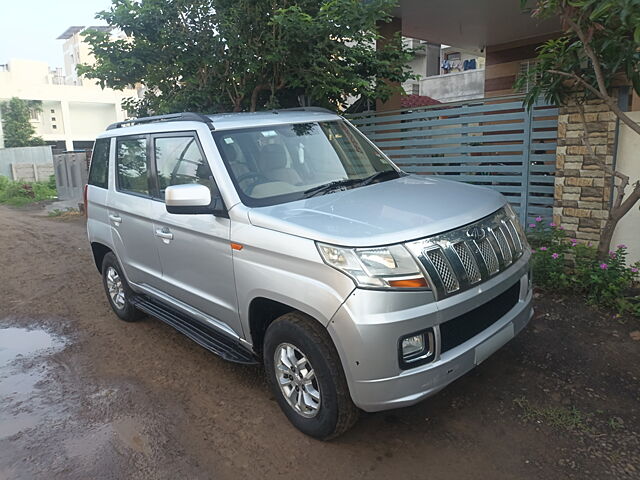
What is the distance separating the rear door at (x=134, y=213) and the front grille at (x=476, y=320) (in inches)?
98.4

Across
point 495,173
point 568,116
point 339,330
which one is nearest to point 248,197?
point 339,330

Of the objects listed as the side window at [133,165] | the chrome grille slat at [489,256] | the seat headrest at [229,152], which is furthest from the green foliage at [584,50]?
the side window at [133,165]

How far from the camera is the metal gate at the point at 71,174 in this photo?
1619cm

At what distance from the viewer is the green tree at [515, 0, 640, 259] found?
3.99 metres

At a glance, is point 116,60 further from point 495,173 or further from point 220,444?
point 220,444

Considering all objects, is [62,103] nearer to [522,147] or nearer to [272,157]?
[522,147]

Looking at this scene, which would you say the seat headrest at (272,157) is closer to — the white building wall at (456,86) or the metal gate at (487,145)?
the metal gate at (487,145)

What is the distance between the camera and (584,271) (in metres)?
4.71

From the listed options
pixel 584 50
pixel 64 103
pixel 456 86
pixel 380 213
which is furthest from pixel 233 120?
pixel 64 103

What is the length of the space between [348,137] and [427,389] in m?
2.29

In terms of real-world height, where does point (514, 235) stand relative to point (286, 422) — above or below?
above

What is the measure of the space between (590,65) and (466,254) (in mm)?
3082

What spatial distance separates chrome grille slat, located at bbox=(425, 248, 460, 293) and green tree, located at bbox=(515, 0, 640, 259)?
6.74ft

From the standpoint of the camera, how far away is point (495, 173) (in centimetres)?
648
